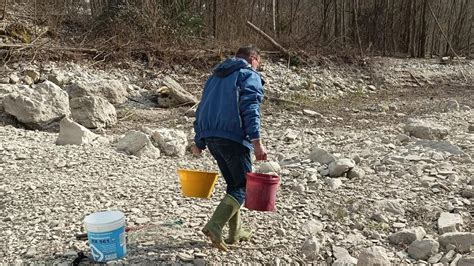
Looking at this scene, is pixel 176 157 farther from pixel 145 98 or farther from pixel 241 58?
pixel 145 98

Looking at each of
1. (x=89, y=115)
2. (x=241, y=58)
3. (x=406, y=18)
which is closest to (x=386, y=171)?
(x=241, y=58)

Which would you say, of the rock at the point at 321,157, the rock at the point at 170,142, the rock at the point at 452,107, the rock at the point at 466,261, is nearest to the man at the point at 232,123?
the rock at the point at 466,261

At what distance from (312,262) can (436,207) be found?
1.66 m

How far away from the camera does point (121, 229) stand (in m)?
3.24

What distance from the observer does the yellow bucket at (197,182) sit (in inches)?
147

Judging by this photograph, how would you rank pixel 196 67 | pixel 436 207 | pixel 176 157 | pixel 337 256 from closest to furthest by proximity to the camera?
pixel 337 256, pixel 436 207, pixel 176 157, pixel 196 67

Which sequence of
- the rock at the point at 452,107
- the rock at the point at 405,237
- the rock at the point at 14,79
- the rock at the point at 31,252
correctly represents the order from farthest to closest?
1. the rock at the point at 452,107
2. the rock at the point at 14,79
3. the rock at the point at 405,237
4. the rock at the point at 31,252

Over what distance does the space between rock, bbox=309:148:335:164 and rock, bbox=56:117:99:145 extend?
9.40 feet

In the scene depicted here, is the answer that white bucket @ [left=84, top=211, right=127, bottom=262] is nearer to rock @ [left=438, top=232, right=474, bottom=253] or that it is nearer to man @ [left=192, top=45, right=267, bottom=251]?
man @ [left=192, top=45, right=267, bottom=251]

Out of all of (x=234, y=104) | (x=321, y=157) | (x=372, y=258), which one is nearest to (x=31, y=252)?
(x=234, y=104)

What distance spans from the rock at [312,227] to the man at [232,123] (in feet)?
2.68

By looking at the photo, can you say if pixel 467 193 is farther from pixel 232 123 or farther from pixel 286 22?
pixel 286 22

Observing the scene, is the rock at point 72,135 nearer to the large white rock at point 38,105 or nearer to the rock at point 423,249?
the large white rock at point 38,105

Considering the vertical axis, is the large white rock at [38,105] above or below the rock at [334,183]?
above
